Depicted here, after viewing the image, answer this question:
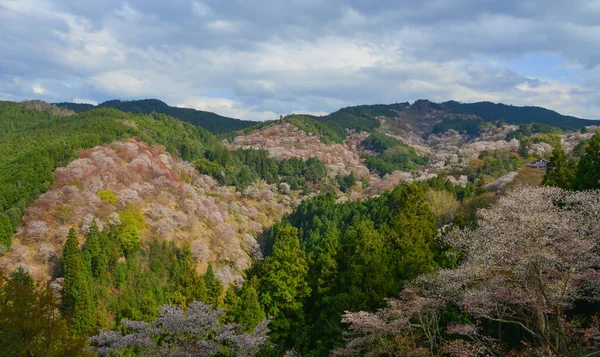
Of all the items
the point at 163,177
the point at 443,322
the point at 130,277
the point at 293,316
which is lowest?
the point at 130,277

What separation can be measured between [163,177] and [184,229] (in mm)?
12786

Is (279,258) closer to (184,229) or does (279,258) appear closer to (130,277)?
(130,277)

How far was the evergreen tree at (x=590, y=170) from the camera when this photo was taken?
108 ft

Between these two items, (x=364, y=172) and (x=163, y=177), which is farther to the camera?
(x=364, y=172)

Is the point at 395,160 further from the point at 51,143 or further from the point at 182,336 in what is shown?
the point at 182,336

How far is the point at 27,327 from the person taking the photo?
50.7ft

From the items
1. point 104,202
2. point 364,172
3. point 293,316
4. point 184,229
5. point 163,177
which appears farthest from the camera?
point 364,172

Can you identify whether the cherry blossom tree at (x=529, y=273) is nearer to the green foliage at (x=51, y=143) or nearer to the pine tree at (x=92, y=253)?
the pine tree at (x=92, y=253)

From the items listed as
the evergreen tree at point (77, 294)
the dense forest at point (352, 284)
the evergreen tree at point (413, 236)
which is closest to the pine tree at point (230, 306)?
the dense forest at point (352, 284)

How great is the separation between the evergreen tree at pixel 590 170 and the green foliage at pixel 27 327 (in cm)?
3451

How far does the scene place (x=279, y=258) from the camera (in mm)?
33312

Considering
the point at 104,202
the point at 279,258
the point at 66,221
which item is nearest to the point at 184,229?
the point at 104,202

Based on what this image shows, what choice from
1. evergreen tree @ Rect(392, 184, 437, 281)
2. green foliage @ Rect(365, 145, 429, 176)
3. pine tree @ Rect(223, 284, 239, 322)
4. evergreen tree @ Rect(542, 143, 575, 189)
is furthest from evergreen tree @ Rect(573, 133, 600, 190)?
green foliage @ Rect(365, 145, 429, 176)

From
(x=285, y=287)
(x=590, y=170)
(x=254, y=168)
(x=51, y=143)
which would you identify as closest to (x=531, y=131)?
(x=254, y=168)
